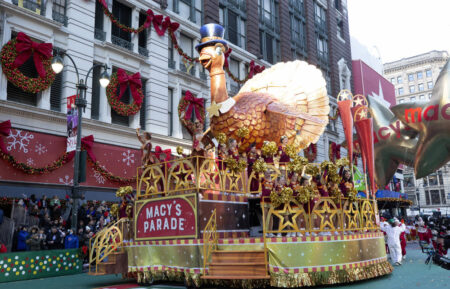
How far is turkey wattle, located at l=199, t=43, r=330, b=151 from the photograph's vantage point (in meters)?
12.4

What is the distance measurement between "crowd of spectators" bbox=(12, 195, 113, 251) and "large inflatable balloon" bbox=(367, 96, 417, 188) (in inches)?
456

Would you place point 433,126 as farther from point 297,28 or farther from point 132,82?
point 297,28

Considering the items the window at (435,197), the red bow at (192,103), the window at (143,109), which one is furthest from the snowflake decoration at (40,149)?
the window at (435,197)

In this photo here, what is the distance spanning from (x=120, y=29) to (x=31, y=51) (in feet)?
20.3

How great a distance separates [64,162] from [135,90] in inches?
222

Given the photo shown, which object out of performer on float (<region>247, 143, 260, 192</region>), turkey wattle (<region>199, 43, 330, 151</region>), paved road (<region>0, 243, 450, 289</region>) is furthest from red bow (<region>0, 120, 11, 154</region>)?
performer on float (<region>247, 143, 260, 192</region>)

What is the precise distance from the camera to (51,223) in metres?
15.7

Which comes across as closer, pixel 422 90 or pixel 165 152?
pixel 165 152

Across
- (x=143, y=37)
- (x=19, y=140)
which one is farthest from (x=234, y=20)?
(x=19, y=140)

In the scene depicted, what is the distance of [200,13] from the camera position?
1116 inches

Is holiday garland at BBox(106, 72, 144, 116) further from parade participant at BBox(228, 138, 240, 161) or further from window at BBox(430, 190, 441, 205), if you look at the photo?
window at BBox(430, 190, 441, 205)

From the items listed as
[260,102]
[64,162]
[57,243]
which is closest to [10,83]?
[64,162]

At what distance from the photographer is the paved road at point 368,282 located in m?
9.13

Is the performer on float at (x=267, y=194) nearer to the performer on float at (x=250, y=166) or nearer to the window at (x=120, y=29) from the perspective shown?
the performer on float at (x=250, y=166)
